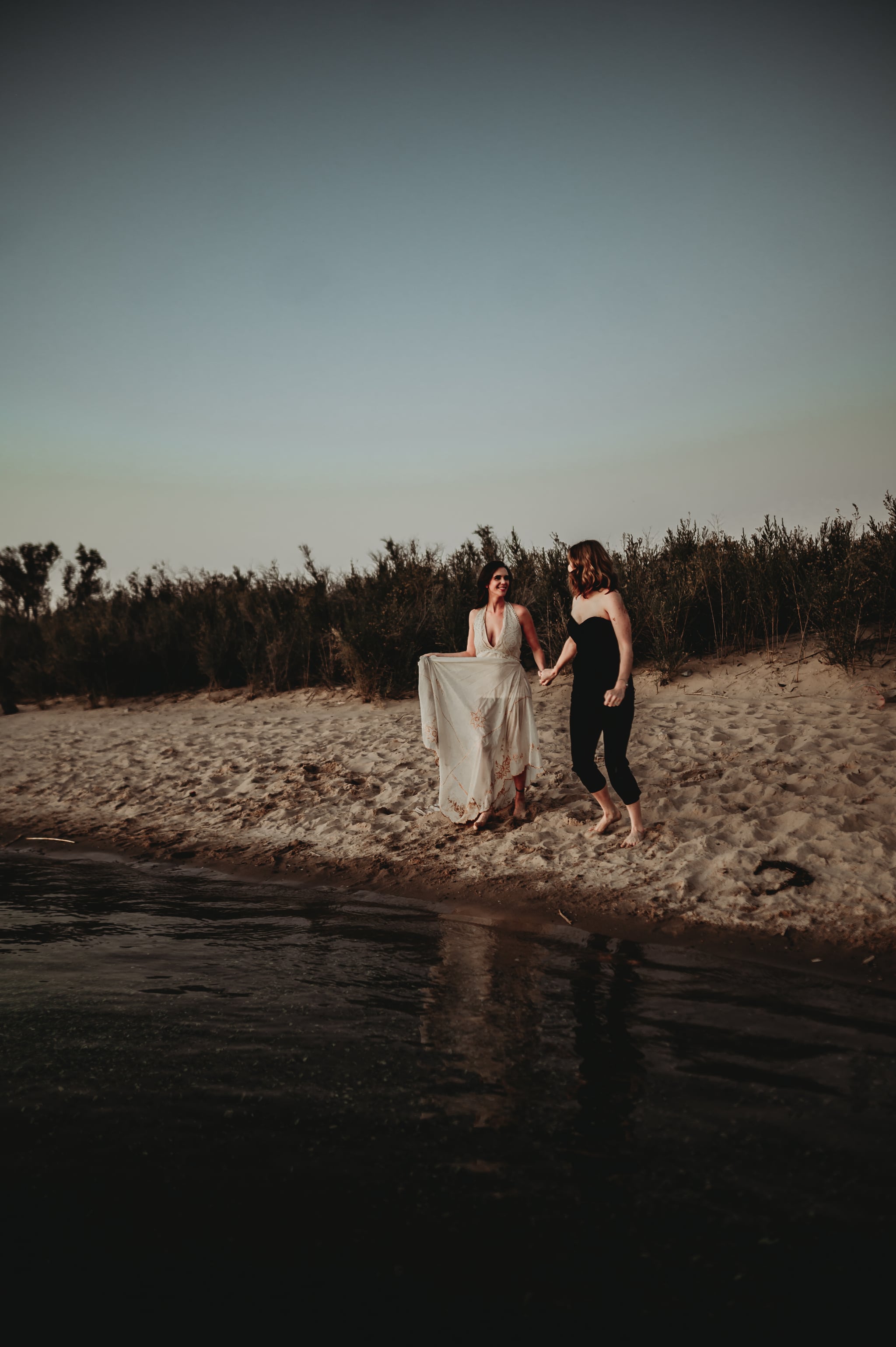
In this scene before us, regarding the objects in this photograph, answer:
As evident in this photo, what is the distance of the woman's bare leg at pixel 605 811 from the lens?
5930mm

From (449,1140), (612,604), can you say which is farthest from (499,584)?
(449,1140)

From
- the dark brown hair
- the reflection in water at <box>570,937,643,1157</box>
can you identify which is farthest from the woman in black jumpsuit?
the reflection in water at <box>570,937,643,1157</box>

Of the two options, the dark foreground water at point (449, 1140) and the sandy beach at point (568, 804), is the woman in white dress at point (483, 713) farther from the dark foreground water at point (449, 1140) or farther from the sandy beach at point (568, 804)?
the dark foreground water at point (449, 1140)

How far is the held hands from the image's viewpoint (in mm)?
5289

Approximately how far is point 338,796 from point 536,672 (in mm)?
4479

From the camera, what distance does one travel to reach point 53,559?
30.8m

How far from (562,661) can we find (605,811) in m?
1.21

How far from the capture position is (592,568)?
17.7 ft

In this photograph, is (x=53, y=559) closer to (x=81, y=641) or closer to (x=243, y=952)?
(x=81, y=641)

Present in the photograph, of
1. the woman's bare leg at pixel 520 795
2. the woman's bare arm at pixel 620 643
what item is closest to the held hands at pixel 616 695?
the woman's bare arm at pixel 620 643

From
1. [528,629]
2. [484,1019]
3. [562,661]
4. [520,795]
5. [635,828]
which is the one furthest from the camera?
[520,795]

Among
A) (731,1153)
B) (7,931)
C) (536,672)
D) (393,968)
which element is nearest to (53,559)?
(536,672)

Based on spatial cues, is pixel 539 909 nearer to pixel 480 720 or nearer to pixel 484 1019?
pixel 484 1019

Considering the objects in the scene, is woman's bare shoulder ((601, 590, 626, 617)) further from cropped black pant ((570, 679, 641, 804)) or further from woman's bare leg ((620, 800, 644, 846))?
woman's bare leg ((620, 800, 644, 846))
